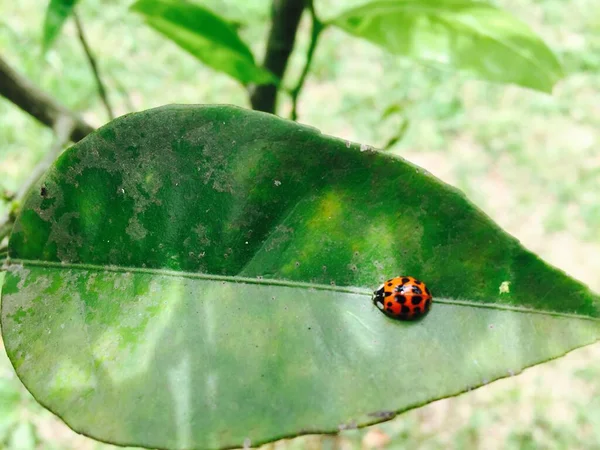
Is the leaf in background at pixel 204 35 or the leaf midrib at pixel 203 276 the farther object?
the leaf in background at pixel 204 35

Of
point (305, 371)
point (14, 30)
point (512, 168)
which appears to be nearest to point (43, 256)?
point (305, 371)

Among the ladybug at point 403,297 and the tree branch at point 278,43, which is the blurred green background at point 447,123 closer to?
the tree branch at point 278,43

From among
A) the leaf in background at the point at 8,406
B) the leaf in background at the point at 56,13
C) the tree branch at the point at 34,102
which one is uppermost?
the leaf in background at the point at 56,13

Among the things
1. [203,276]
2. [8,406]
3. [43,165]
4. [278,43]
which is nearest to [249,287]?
[203,276]

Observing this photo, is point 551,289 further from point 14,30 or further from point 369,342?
point 14,30

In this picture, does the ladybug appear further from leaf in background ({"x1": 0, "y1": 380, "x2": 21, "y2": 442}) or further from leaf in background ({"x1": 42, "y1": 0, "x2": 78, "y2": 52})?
leaf in background ({"x1": 0, "y1": 380, "x2": 21, "y2": 442})

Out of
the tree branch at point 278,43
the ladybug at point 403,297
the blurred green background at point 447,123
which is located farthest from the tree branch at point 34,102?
the blurred green background at point 447,123
